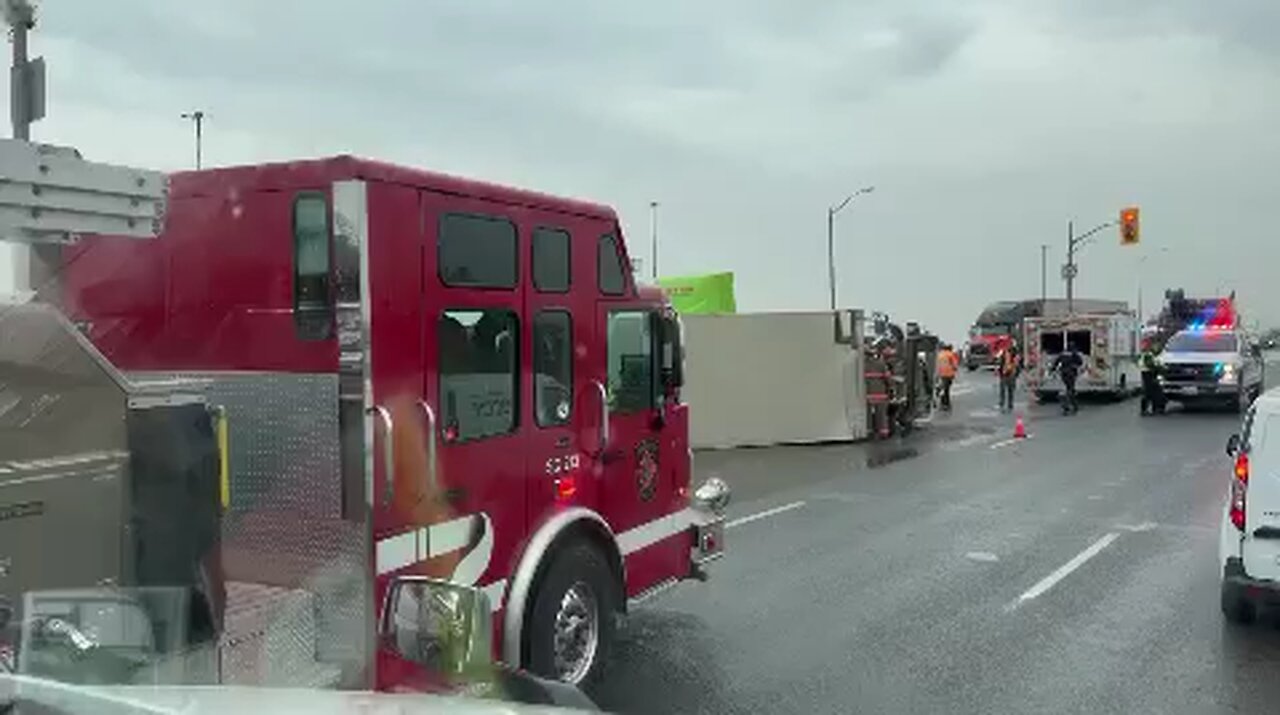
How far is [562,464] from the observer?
5.90 m

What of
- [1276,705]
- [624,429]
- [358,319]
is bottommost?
[1276,705]

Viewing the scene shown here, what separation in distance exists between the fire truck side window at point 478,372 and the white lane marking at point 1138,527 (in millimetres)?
7424

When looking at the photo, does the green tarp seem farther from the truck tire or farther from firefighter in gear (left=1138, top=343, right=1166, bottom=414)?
the truck tire

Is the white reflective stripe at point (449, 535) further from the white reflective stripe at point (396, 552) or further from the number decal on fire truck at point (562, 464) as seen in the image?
the number decal on fire truck at point (562, 464)

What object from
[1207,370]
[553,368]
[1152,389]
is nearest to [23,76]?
[553,368]

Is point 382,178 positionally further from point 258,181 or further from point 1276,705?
point 1276,705

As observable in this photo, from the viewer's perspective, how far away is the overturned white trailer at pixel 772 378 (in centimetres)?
1941

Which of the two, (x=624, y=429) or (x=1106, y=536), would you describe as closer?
(x=624, y=429)

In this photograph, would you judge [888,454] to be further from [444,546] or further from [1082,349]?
[444,546]

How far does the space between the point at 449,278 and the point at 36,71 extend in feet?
19.7

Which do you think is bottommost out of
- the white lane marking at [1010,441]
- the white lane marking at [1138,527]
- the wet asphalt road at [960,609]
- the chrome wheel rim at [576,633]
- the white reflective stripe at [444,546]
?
the wet asphalt road at [960,609]

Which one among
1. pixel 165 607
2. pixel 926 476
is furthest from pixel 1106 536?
pixel 165 607

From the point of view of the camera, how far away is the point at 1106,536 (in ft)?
34.6

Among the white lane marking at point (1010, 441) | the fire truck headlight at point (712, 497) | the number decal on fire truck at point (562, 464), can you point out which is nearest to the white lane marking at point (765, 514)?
the fire truck headlight at point (712, 497)
